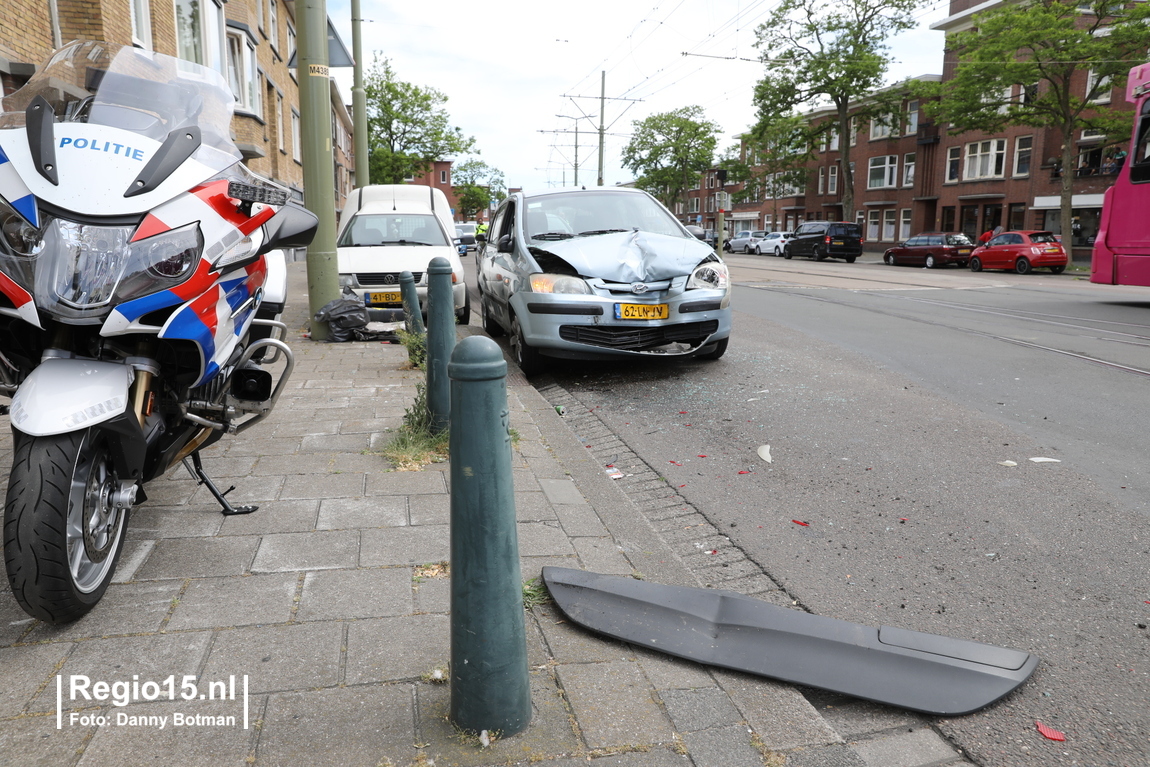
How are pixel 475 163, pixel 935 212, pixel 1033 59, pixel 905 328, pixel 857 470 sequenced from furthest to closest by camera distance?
pixel 475 163, pixel 935 212, pixel 1033 59, pixel 905 328, pixel 857 470

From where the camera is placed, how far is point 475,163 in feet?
315

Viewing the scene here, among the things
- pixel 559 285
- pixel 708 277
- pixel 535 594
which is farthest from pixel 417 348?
pixel 535 594

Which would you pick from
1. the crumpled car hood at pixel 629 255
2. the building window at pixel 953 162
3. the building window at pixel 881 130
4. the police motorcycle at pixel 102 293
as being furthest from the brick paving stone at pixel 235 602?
the building window at pixel 881 130

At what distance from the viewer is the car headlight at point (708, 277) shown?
7.18m

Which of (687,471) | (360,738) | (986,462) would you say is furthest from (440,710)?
(986,462)

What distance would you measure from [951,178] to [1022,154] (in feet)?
19.0

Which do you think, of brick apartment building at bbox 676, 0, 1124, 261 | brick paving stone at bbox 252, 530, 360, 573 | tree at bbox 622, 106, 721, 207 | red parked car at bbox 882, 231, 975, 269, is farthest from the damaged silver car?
tree at bbox 622, 106, 721, 207

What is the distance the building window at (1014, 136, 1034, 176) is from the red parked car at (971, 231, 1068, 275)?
1339 centimetres

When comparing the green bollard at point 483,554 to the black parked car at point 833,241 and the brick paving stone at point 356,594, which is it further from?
the black parked car at point 833,241

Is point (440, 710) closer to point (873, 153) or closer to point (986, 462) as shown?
point (986, 462)

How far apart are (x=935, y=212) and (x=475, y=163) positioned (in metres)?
59.2

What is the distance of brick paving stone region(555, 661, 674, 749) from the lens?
212 centimetres

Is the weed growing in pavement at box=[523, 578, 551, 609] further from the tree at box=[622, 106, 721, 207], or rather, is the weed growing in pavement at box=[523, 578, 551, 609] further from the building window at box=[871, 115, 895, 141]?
the tree at box=[622, 106, 721, 207]

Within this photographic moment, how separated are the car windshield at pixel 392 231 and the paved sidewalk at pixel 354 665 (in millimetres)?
7698
